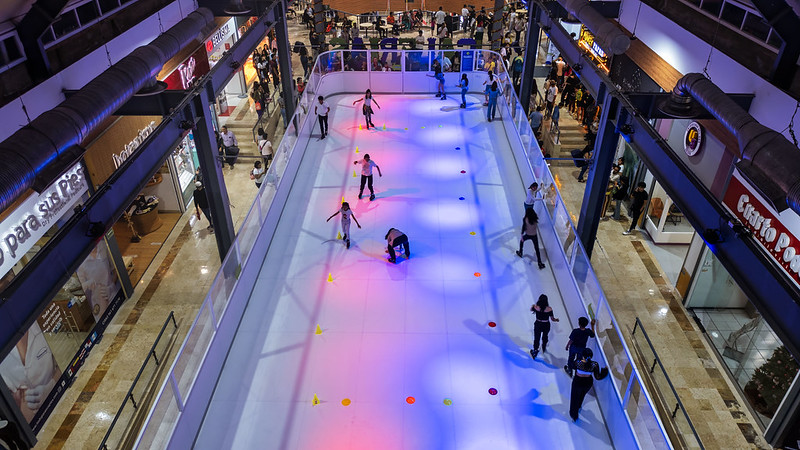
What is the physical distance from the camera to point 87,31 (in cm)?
1009

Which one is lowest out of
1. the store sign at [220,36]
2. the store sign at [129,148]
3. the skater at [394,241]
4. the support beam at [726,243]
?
the skater at [394,241]

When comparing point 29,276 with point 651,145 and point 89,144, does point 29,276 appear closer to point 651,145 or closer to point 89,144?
point 89,144

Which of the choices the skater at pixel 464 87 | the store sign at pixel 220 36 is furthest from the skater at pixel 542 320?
the store sign at pixel 220 36

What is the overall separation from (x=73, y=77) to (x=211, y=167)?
2792mm

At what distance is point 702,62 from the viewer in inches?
412

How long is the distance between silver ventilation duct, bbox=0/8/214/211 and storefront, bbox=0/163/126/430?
2.14 m

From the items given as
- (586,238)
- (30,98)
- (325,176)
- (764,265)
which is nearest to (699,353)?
(586,238)

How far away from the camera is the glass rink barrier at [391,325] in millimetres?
8141

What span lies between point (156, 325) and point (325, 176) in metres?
6.03

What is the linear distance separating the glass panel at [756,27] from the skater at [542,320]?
532 cm

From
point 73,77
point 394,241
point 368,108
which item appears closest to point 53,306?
point 73,77

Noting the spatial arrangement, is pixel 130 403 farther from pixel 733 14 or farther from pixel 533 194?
pixel 733 14

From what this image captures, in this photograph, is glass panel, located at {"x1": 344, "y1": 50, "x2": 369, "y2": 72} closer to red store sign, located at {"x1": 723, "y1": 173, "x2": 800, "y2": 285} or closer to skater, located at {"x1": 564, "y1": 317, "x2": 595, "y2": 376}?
red store sign, located at {"x1": 723, "y1": 173, "x2": 800, "y2": 285}

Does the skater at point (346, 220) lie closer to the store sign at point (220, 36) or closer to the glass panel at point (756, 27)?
the glass panel at point (756, 27)
